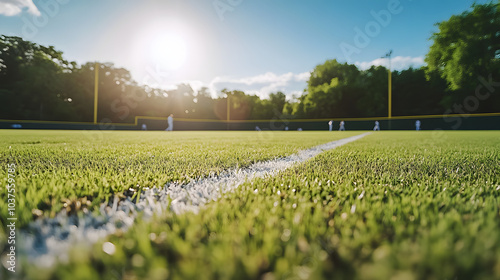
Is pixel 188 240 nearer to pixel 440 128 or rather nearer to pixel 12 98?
pixel 440 128

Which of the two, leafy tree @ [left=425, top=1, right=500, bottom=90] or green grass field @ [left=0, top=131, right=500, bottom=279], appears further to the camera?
leafy tree @ [left=425, top=1, right=500, bottom=90]

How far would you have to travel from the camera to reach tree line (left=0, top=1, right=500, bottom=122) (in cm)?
2795

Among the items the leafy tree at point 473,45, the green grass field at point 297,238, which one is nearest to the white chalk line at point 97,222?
the green grass field at point 297,238

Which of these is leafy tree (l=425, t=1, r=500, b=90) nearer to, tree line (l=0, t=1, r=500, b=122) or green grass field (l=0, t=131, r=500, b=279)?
tree line (l=0, t=1, r=500, b=122)

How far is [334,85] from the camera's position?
3906 cm

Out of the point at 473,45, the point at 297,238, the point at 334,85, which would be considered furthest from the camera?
the point at 334,85

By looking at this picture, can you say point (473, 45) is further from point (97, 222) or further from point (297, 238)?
point (97, 222)

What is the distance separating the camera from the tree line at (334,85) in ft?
91.7

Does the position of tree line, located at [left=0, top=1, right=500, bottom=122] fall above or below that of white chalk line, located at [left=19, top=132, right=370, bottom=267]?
above

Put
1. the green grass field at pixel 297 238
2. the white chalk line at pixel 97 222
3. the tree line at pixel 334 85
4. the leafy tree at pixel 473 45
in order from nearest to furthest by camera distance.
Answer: the green grass field at pixel 297 238 → the white chalk line at pixel 97 222 → the leafy tree at pixel 473 45 → the tree line at pixel 334 85

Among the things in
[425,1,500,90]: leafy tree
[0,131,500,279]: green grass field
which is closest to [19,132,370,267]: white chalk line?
[0,131,500,279]: green grass field

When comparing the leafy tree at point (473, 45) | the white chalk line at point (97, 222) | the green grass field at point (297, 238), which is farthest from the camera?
the leafy tree at point (473, 45)

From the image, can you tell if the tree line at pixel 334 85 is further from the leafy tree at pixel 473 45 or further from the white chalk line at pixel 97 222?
the white chalk line at pixel 97 222

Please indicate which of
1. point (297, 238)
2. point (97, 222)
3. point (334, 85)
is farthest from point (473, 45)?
point (97, 222)
